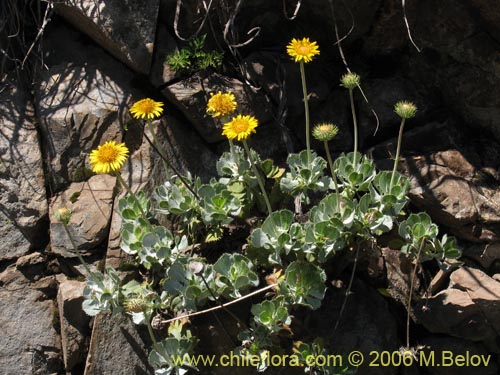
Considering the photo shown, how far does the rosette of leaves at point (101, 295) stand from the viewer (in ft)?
14.0

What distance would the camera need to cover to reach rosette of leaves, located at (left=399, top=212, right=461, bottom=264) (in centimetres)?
430

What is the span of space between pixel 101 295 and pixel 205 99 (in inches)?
66.0

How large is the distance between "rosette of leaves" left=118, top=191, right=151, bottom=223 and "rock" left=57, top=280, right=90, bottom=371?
0.60 metres

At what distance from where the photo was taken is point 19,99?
5.13m

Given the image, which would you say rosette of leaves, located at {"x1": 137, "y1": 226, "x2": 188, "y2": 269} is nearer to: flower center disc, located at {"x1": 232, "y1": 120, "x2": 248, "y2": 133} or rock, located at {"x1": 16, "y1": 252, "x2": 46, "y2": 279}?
rock, located at {"x1": 16, "y1": 252, "x2": 46, "y2": 279}

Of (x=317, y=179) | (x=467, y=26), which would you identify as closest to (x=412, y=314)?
(x=317, y=179)

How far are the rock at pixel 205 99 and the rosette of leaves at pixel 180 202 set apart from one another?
0.57 m

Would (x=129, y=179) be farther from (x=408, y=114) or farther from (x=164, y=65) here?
(x=408, y=114)

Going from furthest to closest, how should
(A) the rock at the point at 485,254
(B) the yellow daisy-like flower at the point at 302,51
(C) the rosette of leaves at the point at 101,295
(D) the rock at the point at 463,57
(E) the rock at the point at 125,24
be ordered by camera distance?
(E) the rock at the point at 125,24, (D) the rock at the point at 463,57, (A) the rock at the point at 485,254, (C) the rosette of leaves at the point at 101,295, (B) the yellow daisy-like flower at the point at 302,51

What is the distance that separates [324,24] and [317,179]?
142 centimetres

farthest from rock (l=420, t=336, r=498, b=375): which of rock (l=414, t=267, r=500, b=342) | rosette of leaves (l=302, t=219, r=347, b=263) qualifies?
rosette of leaves (l=302, t=219, r=347, b=263)

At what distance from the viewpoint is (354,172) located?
4.44 meters

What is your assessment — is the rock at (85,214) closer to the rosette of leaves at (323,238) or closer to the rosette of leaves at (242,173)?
the rosette of leaves at (242,173)

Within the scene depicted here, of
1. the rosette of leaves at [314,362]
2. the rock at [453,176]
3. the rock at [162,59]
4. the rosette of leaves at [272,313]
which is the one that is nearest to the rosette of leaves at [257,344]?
the rosette of leaves at [272,313]
